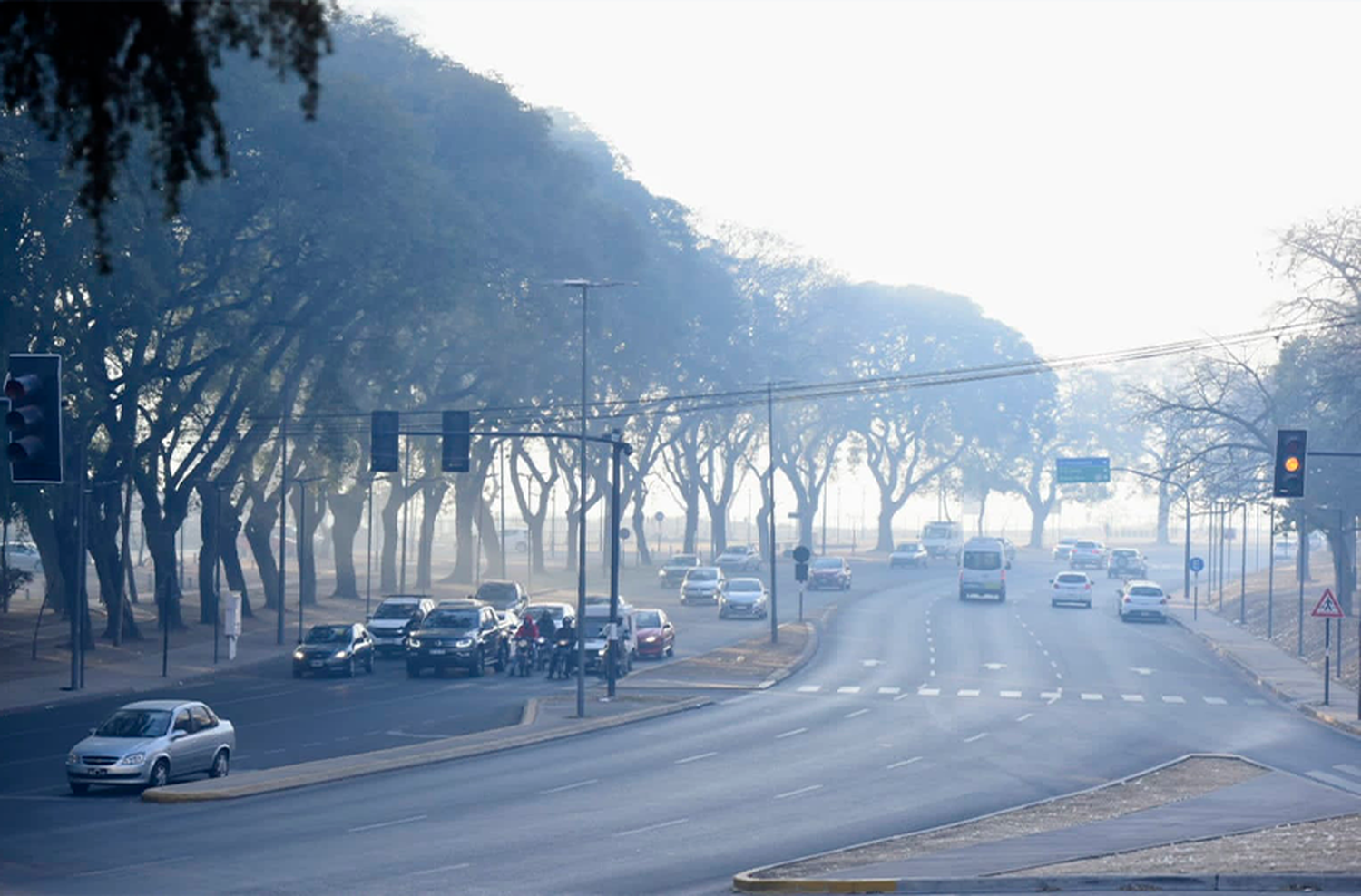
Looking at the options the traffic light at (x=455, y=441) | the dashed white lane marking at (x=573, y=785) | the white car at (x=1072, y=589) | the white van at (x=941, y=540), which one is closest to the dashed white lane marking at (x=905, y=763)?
the dashed white lane marking at (x=573, y=785)

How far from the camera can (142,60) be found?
22.5 ft

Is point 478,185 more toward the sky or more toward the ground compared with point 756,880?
more toward the sky

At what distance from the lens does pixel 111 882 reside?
58.4 ft

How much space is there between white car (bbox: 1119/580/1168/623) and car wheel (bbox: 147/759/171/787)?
53242 mm

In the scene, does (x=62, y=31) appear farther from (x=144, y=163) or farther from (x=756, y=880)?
(x=144, y=163)

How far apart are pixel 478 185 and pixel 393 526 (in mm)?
21805

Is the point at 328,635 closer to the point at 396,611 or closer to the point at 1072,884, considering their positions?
the point at 396,611

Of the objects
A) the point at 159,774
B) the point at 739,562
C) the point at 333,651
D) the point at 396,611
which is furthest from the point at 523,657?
the point at 739,562

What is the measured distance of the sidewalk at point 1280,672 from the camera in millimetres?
41938

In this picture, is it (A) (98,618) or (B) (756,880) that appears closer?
(B) (756,880)

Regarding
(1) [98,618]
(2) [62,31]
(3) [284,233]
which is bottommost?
(1) [98,618]

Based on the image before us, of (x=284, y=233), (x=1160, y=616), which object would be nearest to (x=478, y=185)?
(x=284, y=233)

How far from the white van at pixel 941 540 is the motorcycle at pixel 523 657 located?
7214 centimetres

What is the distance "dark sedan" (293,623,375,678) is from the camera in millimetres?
47781
